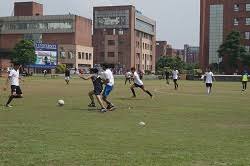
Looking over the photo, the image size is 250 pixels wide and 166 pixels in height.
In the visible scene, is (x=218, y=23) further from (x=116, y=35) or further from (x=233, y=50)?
(x=116, y=35)

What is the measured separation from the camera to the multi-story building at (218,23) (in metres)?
113

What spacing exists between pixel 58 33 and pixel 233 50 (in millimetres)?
54936

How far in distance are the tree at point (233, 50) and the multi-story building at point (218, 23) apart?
9971 millimetres

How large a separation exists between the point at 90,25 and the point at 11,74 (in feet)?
415

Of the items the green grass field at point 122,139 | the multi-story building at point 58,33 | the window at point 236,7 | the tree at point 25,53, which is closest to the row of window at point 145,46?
the multi-story building at point 58,33

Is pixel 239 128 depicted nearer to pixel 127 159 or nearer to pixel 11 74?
pixel 127 159

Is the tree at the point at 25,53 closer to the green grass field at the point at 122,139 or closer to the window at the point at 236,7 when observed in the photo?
the window at the point at 236,7

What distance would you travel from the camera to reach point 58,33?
Answer: 138 metres

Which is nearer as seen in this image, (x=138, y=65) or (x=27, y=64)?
(x=27, y=64)

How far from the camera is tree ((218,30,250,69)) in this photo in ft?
330

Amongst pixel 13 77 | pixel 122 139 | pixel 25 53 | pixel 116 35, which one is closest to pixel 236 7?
pixel 116 35

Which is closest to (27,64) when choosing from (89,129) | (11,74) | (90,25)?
(90,25)

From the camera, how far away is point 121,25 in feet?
483

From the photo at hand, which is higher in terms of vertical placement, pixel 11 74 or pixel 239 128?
pixel 11 74
